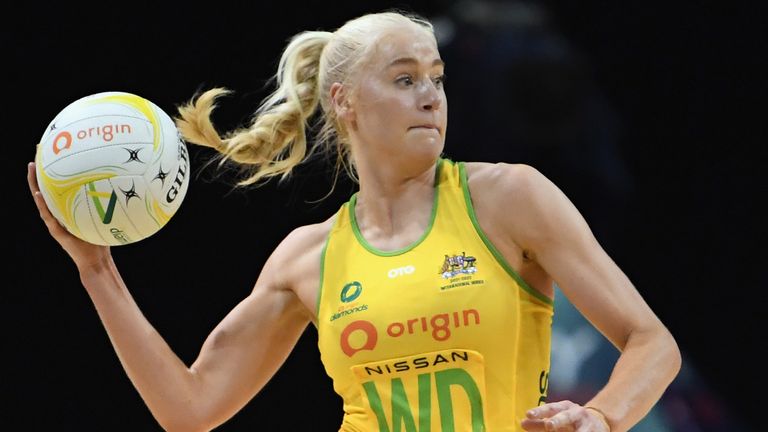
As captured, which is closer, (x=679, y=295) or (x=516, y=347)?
(x=516, y=347)

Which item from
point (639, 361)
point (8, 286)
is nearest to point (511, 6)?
point (8, 286)

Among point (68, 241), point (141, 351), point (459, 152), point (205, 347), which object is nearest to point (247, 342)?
point (205, 347)

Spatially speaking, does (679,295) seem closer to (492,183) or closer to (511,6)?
(511,6)

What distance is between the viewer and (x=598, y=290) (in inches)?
96.0

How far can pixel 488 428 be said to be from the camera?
99.4 inches

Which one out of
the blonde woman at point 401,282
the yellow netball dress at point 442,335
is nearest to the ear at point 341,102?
the blonde woman at point 401,282

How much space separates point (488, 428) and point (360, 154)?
0.73m

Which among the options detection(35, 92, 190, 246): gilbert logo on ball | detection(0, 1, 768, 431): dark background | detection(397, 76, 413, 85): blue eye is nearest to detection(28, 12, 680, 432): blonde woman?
detection(397, 76, 413, 85): blue eye

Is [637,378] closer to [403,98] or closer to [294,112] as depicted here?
[403,98]

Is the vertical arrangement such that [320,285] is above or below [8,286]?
below

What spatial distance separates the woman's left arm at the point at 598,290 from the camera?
7.47 ft

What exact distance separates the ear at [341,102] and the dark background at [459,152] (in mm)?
1568

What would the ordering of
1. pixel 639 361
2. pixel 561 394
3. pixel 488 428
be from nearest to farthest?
1. pixel 639 361
2. pixel 488 428
3. pixel 561 394

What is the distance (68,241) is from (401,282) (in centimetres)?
80
